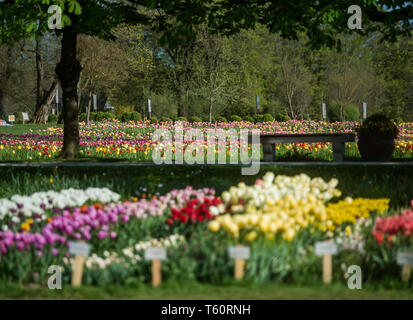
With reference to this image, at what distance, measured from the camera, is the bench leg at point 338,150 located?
11.9 meters

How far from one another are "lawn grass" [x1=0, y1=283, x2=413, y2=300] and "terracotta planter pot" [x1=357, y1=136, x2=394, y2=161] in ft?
25.5

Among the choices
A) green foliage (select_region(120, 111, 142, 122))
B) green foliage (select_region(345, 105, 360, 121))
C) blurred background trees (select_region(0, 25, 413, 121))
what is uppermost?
blurred background trees (select_region(0, 25, 413, 121))

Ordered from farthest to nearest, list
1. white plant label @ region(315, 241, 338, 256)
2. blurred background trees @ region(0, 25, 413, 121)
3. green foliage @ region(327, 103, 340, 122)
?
green foliage @ region(327, 103, 340, 122) < blurred background trees @ region(0, 25, 413, 121) < white plant label @ region(315, 241, 338, 256)

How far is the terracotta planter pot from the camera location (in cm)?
1184

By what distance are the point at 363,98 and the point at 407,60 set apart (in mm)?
6240

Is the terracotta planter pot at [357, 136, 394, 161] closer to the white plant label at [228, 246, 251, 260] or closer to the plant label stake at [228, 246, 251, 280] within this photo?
the plant label stake at [228, 246, 251, 280]

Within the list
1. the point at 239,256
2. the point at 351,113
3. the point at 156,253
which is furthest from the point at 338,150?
the point at 351,113

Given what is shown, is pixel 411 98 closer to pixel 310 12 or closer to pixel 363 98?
pixel 363 98

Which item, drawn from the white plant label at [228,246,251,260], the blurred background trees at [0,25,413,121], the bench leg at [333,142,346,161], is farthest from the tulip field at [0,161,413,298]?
the blurred background trees at [0,25,413,121]

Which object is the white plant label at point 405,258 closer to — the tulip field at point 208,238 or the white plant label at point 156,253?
the tulip field at point 208,238

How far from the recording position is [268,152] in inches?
477

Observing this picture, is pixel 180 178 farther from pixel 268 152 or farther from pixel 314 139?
pixel 314 139

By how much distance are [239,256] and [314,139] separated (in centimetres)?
816
